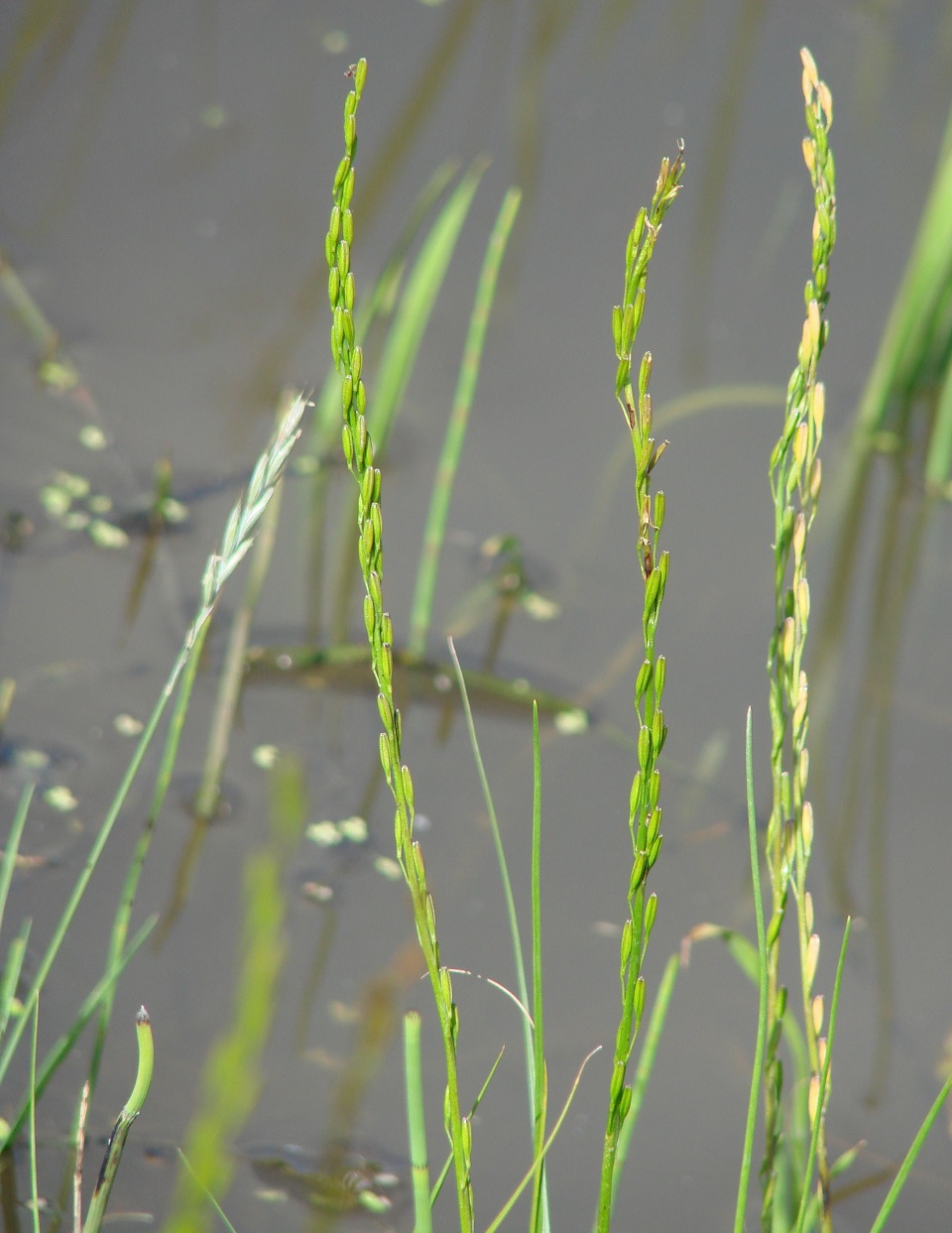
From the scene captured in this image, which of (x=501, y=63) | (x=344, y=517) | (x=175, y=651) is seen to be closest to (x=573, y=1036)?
(x=175, y=651)

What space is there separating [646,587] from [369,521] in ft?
0.36

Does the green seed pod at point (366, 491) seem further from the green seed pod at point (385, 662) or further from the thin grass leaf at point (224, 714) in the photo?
the thin grass leaf at point (224, 714)

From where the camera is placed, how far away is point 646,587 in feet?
1.33

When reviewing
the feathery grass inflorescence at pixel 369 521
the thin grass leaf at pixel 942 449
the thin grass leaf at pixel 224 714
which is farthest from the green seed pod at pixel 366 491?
the thin grass leaf at pixel 942 449

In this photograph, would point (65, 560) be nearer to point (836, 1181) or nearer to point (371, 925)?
point (371, 925)

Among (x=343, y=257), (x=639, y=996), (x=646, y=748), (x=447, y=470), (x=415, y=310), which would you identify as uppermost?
(x=415, y=310)

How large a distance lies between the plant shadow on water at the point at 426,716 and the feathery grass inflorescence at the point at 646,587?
0.19m

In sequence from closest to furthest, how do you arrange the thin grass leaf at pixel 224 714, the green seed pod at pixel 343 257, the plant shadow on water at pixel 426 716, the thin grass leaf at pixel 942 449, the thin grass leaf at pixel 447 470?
the green seed pod at pixel 343 257
the plant shadow on water at pixel 426 716
the thin grass leaf at pixel 224 714
the thin grass leaf at pixel 447 470
the thin grass leaf at pixel 942 449

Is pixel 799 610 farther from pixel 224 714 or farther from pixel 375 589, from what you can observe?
pixel 224 714

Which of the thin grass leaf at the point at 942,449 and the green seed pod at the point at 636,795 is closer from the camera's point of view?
the green seed pod at the point at 636,795

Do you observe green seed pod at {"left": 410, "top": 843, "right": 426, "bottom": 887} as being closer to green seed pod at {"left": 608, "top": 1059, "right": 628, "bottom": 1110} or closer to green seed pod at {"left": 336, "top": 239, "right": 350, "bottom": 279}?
green seed pod at {"left": 608, "top": 1059, "right": 628, "bottom": 1110}

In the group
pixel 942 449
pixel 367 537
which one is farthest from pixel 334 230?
pixel 942 449

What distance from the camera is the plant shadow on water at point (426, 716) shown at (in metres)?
1.00

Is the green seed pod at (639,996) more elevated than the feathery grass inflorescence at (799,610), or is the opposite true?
the feathery grass inflorescence at (799,610)
